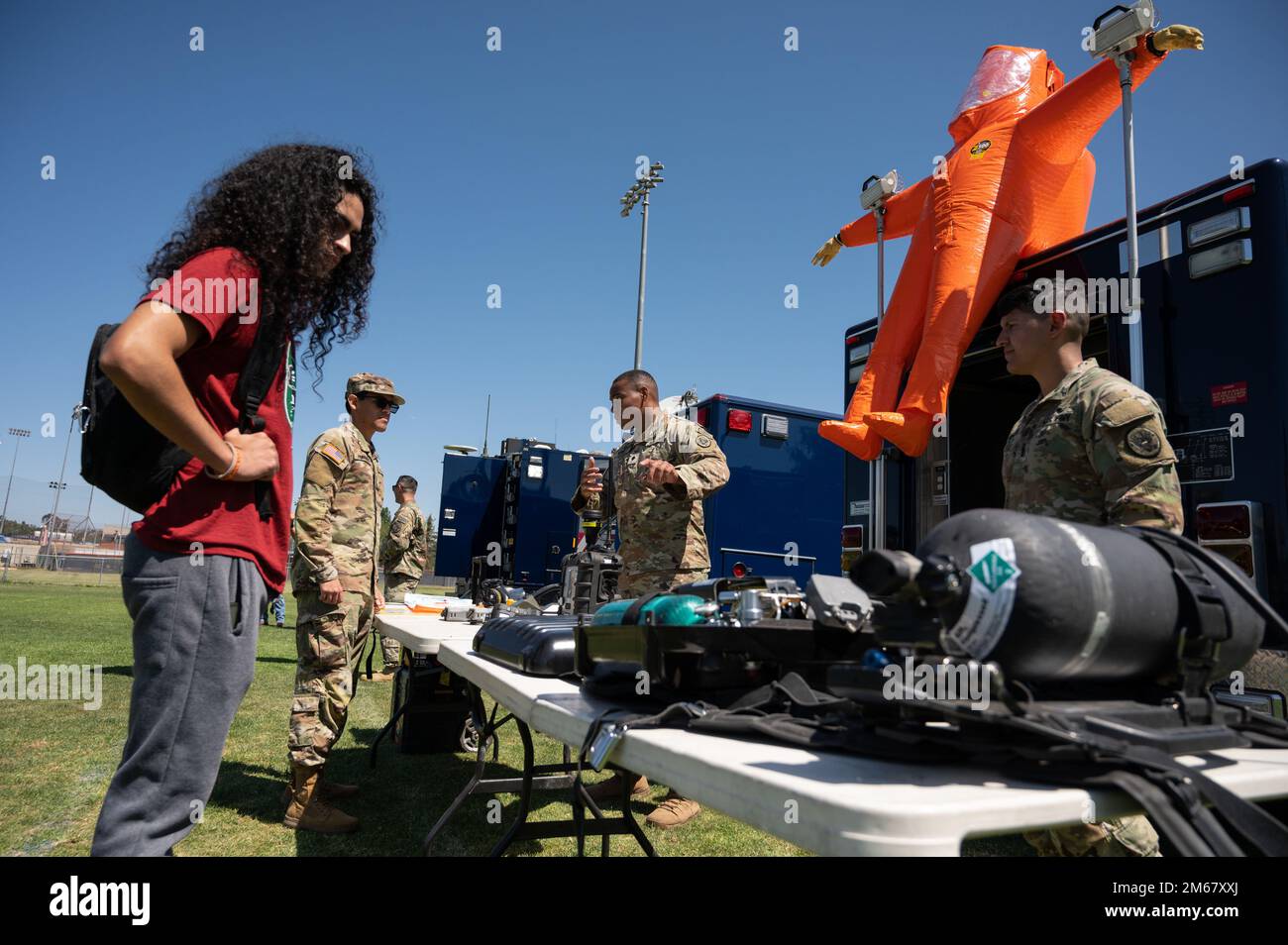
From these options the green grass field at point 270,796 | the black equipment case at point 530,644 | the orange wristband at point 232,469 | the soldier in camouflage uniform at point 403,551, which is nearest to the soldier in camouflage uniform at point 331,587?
the green grass field at point 270,796

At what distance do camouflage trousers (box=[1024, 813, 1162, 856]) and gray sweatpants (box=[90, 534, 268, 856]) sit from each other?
6.32ft

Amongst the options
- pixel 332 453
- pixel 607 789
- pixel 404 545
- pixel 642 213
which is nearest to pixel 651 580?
pixel 607 789

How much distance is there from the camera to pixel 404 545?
9.09m

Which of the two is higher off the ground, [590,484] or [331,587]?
[590,484]

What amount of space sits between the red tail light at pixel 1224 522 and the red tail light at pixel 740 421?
4.06m

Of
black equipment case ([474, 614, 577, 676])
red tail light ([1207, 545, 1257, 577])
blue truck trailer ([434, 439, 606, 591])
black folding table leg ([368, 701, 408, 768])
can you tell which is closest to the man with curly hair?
black equipment case ([474, 614, 577, 676])

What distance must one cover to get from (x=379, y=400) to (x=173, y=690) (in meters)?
3.02

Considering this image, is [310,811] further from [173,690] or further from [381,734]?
[173,690]

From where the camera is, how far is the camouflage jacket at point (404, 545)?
909 centimetres

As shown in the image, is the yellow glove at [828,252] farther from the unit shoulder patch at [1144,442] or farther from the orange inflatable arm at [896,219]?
→ the unit shoulder patch at [1144,442]

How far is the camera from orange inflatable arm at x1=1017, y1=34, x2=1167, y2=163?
305 centimetres

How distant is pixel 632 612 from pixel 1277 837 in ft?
3.53
